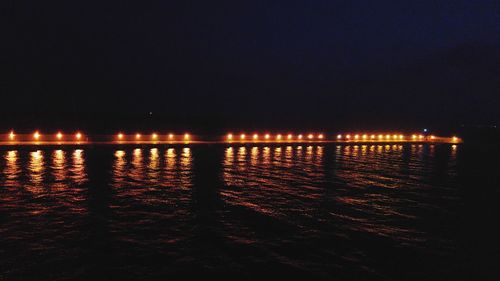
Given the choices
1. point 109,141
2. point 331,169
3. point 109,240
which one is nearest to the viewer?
point 109,240

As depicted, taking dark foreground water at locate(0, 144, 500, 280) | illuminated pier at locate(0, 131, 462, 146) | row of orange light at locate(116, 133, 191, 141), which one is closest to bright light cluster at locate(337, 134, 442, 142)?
illuminated pier at locate(0, 131, 462, 146)

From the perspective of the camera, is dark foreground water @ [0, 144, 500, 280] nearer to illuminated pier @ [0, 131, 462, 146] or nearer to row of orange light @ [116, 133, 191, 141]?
illuminated pier @ [0, 131, 462, 146]

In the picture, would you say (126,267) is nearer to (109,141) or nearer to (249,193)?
(249,193)

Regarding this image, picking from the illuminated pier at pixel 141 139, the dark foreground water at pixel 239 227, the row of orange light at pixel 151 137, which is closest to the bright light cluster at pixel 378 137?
the illuminated pier at pixel 141 139

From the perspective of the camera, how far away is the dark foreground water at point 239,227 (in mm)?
9984

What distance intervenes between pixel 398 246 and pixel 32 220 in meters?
12.6

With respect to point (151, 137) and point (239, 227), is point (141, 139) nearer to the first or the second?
point (151, 137)

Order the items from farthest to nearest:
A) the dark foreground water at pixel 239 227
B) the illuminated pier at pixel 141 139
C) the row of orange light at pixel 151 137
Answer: the row of orange light at pixel 151 137
the illuminated pier at pixel 141 139
the dark foreground water at pixel 239 227

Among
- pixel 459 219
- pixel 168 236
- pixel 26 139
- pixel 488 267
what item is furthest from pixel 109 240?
pixel 26 139

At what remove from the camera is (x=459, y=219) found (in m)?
16.2

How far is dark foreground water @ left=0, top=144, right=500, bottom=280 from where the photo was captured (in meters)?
9.98

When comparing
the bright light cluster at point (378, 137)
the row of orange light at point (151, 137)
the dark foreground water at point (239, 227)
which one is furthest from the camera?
the bright light cluster at point (378, 137)

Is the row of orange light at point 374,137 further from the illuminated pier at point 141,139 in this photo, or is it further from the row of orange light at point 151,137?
the row of orange light at point 151,137

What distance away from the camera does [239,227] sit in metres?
13.8
